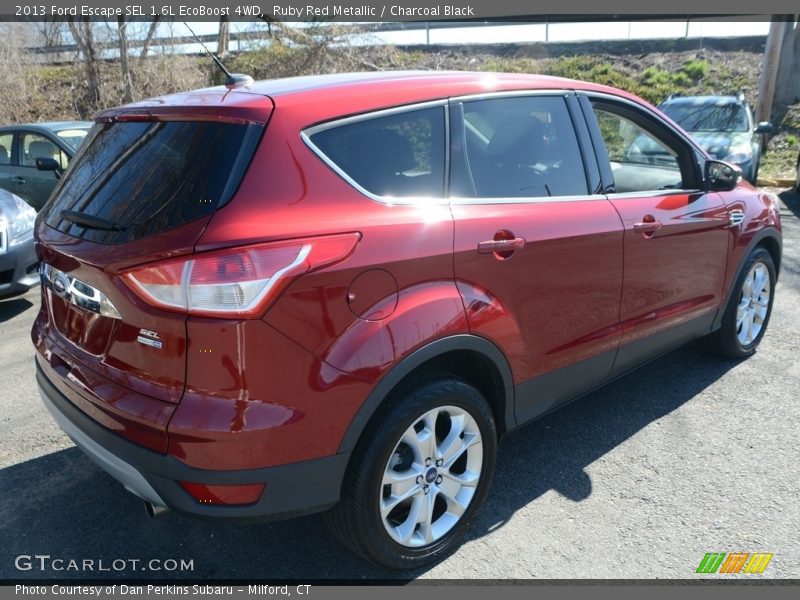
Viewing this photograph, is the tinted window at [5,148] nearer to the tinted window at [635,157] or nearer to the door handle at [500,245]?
the tinted window at [635,157]

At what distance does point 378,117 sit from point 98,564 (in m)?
2.09

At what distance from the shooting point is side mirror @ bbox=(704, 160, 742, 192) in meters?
3.94

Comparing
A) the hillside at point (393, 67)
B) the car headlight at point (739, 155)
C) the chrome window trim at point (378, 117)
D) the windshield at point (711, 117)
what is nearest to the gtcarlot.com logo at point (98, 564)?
the chrome window trim at point (378, 117)

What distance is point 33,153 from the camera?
28.5ft

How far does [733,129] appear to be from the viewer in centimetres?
1007

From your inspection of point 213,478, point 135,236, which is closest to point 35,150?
point 135,236

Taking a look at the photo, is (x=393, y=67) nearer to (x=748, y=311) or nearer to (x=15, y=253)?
(x=15, y=253)

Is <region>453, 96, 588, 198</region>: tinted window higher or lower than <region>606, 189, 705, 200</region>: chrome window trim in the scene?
higher

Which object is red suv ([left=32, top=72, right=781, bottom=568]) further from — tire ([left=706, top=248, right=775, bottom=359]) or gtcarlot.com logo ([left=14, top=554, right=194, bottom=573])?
tire ([left=706, top=248, right=775, bottom=359])

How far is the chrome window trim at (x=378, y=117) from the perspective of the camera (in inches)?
90.0

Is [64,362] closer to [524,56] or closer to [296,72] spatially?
[296,72]

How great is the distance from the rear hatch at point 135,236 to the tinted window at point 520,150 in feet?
2.94

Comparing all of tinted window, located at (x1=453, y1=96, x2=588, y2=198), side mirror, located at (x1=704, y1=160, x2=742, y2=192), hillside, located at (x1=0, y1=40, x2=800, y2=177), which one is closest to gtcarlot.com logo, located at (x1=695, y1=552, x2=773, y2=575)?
tinted window, located at (x1=453, y1=96, x2=588, y2=198)

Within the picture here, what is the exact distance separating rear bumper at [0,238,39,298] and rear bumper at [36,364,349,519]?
388cm
